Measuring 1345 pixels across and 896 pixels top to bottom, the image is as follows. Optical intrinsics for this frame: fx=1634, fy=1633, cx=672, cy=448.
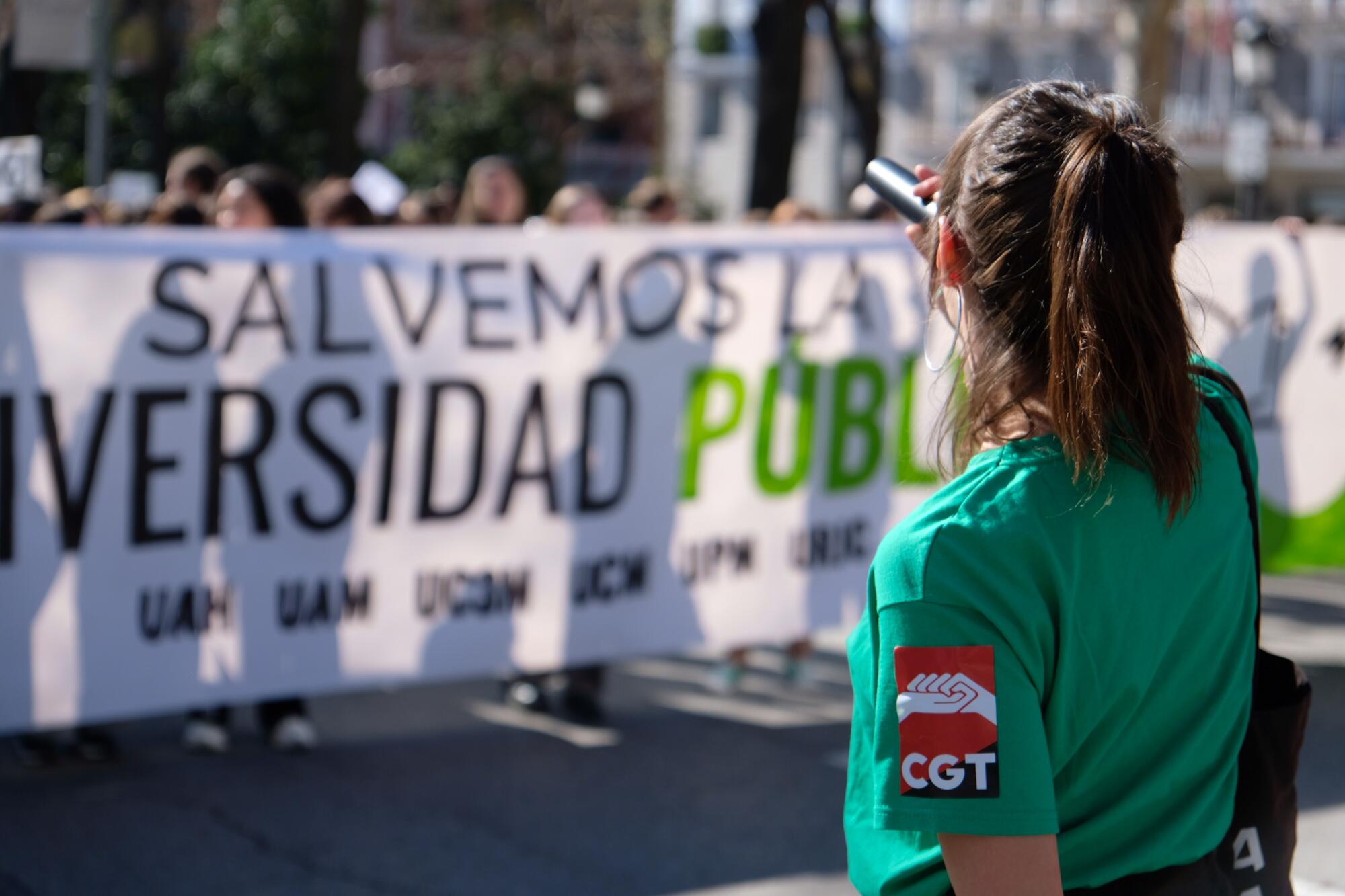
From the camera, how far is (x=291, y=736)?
17.7ft

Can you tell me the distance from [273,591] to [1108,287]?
4.03m

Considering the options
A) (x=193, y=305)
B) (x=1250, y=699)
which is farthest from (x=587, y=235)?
(x=1250, y=699)

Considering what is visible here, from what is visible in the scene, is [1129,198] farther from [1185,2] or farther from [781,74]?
[1185,2]

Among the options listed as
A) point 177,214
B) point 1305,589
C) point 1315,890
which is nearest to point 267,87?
point 1305,589

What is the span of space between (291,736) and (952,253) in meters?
4.30

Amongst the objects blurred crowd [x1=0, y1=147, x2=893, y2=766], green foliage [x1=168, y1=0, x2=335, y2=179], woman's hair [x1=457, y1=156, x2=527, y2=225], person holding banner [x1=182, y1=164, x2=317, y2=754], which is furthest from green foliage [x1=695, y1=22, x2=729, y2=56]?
person holding banner [x1=182, y1=164, x2=317, y2=754]

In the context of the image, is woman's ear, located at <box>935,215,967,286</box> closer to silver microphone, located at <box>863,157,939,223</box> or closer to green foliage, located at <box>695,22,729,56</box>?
silver microphone, located at <box>863,157,939,223</box>

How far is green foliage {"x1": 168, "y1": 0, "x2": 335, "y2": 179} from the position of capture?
2392 cm

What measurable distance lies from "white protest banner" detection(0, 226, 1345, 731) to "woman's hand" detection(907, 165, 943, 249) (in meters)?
2.51

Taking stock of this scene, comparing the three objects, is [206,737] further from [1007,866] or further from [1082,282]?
[1082,282]

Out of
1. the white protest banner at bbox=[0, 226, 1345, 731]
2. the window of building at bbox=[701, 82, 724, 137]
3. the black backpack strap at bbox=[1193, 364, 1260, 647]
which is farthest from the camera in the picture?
the window of building at bbox=[701, 82, 724, 137]

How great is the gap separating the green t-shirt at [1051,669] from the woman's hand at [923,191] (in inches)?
12.9

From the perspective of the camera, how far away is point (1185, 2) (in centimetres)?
4847

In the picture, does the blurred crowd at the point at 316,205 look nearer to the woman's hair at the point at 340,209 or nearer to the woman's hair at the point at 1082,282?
the woman's hair at the point at 340,209
